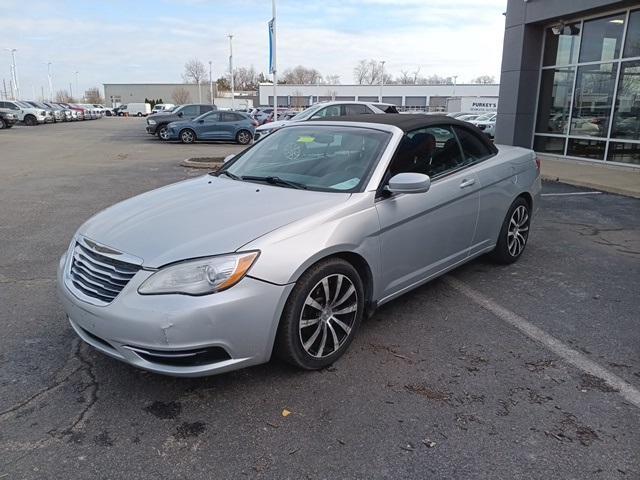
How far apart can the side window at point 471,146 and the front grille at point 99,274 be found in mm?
3061

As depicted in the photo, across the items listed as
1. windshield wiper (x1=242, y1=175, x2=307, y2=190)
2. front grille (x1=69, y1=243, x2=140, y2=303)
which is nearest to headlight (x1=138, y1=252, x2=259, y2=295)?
front grille (x1=69, y1=243, x2=140, y2=303)

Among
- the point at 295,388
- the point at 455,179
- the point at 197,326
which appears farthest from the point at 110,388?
the point at 455,179

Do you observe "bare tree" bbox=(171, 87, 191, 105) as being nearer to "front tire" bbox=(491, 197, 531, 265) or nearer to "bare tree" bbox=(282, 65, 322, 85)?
"bare tree" bbox=(282, 65, 322, 85)

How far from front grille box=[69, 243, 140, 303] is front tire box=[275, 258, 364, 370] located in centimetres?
91

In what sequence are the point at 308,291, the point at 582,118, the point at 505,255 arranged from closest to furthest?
1. the point at 308,291
2. the point at 505,255
3. the point at 582,118

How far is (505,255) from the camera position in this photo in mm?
5219

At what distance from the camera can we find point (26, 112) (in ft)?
127

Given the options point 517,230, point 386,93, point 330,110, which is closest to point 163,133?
point 330,110

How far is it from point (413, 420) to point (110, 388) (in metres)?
1.77

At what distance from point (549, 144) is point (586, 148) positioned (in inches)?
57.2

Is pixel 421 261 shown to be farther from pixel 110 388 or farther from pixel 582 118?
pixel 582 118

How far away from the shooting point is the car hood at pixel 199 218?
9.44 ft

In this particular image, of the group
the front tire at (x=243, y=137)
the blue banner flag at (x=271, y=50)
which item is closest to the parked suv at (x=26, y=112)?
the front tire at (x=243, y=137)

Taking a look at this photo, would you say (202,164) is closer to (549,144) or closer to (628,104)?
(549,144)
